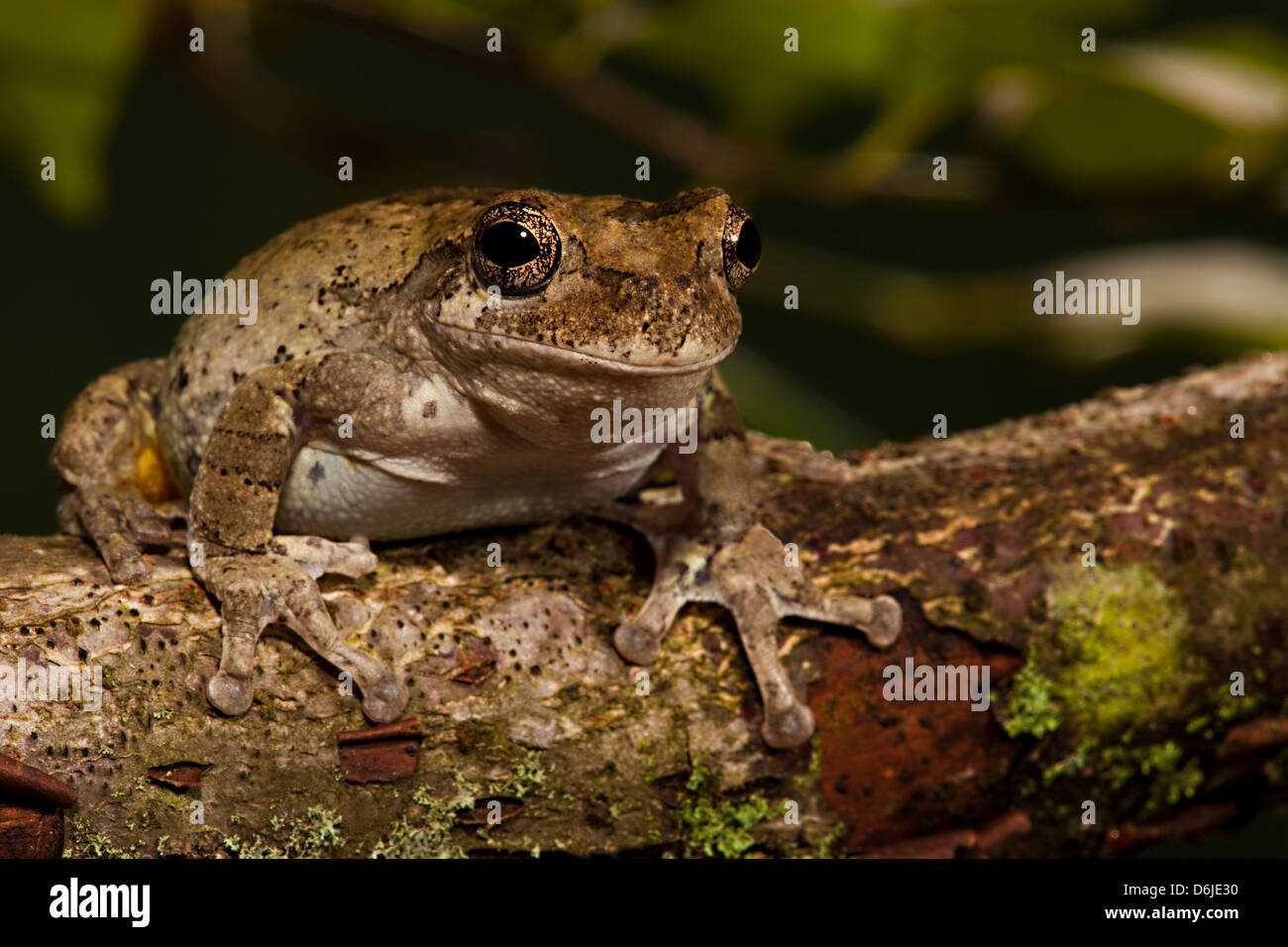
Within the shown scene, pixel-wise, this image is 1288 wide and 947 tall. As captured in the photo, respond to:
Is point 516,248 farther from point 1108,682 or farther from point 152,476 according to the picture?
point 1108,682

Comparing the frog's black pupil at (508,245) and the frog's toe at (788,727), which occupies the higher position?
the frog's black pupil at (508,245)

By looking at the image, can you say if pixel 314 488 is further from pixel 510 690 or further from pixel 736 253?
pixel 736 253

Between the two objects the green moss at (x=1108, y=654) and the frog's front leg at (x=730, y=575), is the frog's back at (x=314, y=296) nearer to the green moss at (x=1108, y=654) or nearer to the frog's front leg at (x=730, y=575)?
the frog's front leg at (x=730, y=575)

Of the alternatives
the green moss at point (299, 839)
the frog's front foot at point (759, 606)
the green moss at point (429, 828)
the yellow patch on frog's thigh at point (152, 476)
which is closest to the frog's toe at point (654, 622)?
the frog's front foot at point (759, 606)

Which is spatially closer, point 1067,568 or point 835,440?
point 1067,568

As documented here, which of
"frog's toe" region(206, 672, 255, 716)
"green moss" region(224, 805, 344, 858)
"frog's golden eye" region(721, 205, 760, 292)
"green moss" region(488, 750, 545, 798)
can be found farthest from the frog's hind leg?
"frog's golden eye" region(721, 205, 760, 292)

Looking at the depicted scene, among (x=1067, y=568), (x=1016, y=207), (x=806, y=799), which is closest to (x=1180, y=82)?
(x=1016, y=207)

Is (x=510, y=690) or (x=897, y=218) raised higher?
(x=897, y=218)
